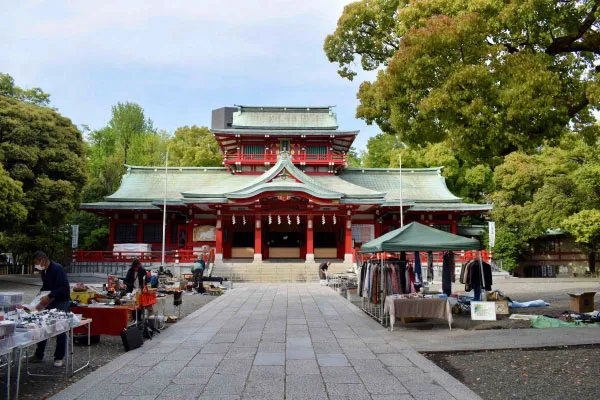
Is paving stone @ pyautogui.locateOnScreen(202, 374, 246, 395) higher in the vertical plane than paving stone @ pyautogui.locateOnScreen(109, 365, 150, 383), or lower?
higher

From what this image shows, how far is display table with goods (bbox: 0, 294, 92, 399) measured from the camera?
5047 mm

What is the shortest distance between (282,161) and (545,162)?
58.0ft

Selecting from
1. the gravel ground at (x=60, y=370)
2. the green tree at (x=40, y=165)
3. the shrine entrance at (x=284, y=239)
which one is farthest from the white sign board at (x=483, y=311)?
the shrine entrance at (x=284, y=239)

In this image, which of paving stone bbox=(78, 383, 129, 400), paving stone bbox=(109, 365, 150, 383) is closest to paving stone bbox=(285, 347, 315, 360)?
paving stone bbox=(109, 365, 150, 383)

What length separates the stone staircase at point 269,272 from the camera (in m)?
24.7

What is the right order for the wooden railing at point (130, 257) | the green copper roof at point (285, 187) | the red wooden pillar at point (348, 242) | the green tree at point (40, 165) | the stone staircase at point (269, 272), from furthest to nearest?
1. the red wooden pillar at point (348, 242)
2. the green copper roof at point (285, 187)
3. the wooden railing at point (130, 257)
4. the stone staircase at point (269, 272)
5. the green tree at point (40, 165)

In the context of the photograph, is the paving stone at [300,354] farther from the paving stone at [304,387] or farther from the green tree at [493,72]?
the green tree at [493,72]

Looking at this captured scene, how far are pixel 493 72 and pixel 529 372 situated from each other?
267 inches

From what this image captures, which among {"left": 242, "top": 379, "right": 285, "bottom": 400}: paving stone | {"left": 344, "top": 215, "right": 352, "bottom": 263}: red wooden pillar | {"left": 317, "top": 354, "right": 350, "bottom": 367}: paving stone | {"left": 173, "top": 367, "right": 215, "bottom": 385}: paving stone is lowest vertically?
{"left": 317, "top": 354, "right": 350, "bottom": 367}: paving stone

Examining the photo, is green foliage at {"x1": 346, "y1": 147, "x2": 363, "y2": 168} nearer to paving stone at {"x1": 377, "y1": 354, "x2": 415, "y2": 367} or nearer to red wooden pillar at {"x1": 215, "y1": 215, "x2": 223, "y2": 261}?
red wooden pillar at {"x1": 215, "y1": 215, "x2": 223, "y2": 261}

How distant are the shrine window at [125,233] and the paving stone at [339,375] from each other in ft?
86.8

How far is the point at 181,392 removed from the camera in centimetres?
559

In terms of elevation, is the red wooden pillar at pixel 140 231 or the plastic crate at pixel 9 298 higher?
the red wooden pillar at pixel 140 231

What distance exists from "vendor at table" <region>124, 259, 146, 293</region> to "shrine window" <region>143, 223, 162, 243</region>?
68.0ft
